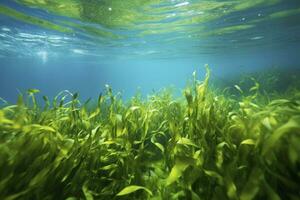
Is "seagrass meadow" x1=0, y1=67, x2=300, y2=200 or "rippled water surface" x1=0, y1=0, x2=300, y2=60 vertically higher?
"rippled water surface" x1=0, y1=0, x2=300, y2=60

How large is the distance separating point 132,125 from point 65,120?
4.17ft

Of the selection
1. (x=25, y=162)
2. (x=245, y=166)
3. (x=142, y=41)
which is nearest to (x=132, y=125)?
(x=25, y=162)

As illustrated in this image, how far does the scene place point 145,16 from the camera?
14.7m

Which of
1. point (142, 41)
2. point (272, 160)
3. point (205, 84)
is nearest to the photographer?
point (272, 160)

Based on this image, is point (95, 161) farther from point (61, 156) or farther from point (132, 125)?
point (132, 125)

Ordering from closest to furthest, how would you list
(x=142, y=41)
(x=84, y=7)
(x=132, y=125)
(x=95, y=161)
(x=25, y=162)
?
(x=25, y=162) → (x=95, y=161) → (x=132, y=125) → (x=84, y=7) → (x=142, y=41)

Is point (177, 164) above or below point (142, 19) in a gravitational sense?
below

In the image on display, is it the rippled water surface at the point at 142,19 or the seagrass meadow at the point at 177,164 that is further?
the rippled water surface at the point at 142,19

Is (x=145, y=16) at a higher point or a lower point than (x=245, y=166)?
higher

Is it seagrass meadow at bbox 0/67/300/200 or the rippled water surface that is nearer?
seagrass meadow at bbox 0/67/300/200

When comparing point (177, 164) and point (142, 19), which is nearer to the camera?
point (177, 164)

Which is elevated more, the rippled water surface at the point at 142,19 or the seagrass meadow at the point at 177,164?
the rippled water surface at the point at 142,19

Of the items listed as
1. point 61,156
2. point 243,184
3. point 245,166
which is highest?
point 61,156

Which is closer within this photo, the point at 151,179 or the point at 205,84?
the point at 151,179
